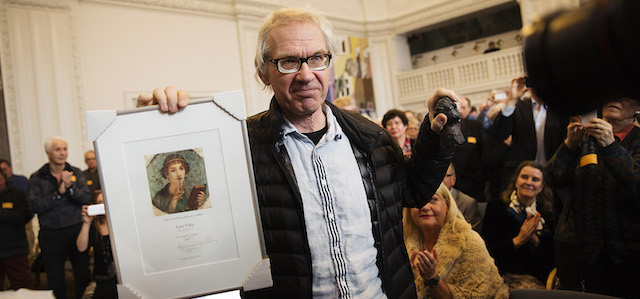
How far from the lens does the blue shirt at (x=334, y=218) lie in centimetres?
136

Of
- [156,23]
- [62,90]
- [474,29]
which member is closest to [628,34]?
[62,90]

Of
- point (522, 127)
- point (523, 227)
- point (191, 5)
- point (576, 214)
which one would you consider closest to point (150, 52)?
point (191, 5)

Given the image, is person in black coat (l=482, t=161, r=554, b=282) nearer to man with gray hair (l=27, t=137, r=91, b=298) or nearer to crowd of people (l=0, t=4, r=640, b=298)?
crowd of people (l=0, t=4, r=640, b=298)

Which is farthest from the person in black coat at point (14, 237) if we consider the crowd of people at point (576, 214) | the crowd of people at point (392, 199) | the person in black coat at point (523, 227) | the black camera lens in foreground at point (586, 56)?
the black camera lens in foreground at point (586, 56)

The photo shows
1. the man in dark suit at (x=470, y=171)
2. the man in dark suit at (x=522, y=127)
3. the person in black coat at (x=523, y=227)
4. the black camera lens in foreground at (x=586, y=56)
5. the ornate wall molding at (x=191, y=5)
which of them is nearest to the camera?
the black camera lens in foreground at (x=586, y=56)

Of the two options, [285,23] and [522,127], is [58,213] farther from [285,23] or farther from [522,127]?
[522,127]

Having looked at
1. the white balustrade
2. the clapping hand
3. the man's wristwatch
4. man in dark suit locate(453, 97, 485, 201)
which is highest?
the white balustrade

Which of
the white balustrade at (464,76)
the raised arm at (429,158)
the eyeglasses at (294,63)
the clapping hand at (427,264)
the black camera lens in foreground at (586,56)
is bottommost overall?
the clapping hand at (427,264)

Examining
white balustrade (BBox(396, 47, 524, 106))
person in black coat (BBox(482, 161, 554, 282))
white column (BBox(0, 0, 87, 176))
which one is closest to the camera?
person in black coat (BBox(482, 161, 554, 282))

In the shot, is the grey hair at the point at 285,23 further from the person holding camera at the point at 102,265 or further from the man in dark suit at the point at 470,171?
the man in dark suit at the point at 470,171

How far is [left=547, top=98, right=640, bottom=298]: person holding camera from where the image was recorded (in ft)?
7.86

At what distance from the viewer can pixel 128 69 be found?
8766 millimetres

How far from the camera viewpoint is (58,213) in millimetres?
4738

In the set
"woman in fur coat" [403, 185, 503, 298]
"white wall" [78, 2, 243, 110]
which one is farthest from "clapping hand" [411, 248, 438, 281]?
"white wall" [78, 2, 243, 110]
